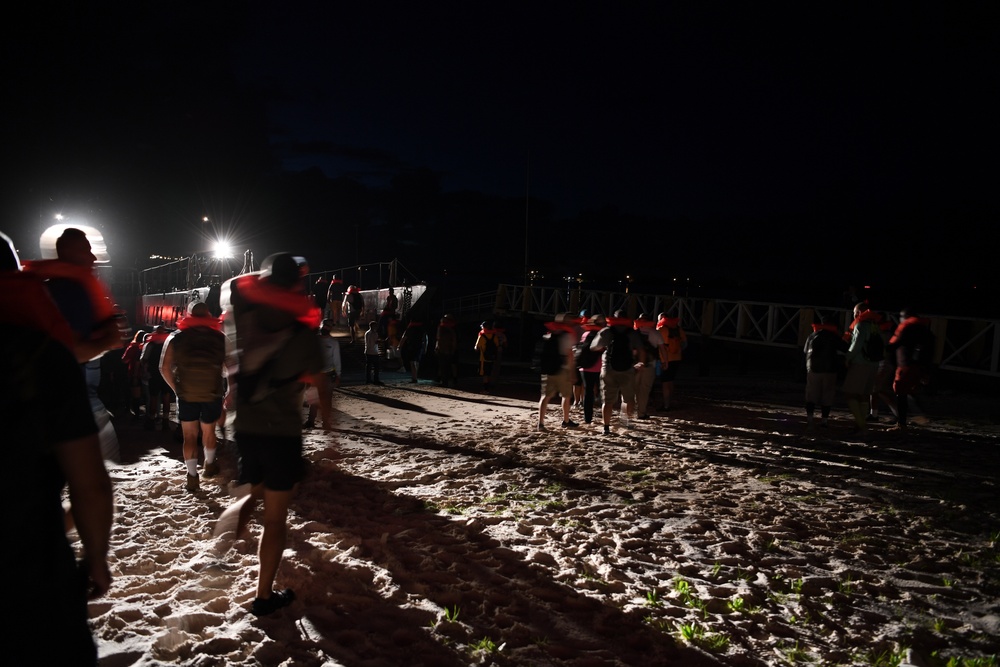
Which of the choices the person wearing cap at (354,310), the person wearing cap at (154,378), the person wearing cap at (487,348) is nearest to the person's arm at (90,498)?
the person wearing cap at (154,378)

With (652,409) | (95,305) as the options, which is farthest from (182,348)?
(652,409)

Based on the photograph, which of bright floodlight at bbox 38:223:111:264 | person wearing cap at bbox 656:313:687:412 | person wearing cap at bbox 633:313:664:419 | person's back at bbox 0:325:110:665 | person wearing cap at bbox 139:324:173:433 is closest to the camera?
person's back at bbox 0:325:110:665

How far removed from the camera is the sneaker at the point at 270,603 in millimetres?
3443

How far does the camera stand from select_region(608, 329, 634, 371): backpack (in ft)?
29.2

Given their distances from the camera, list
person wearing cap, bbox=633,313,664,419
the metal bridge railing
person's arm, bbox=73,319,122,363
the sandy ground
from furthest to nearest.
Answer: the metal bridge railing < person wearing cap, bbox=633,313,664,419 < person's arm, bbox=73,319,122,363 < the sandy ground

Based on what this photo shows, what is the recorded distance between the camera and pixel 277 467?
3.34 meters

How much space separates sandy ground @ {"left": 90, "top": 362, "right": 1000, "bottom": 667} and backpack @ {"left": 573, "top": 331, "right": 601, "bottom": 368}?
1831 millimetres

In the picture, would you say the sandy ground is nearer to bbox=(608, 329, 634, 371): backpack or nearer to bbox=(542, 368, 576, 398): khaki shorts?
bbox=(608, 329, 634, 371): backpack

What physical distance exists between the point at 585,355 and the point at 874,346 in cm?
432

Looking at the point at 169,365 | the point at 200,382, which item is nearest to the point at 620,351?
the point at 200,382

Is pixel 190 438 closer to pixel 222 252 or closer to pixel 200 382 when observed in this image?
pixel 200 382

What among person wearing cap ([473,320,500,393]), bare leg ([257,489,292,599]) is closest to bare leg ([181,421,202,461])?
bare leg ([257,489,292,599])

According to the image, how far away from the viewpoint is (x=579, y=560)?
4391 mm

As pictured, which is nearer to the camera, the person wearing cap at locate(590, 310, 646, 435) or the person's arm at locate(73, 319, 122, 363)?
the person's arm at locate(73, 319, 122, 363)
